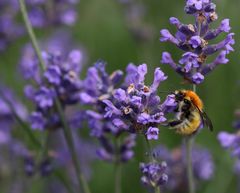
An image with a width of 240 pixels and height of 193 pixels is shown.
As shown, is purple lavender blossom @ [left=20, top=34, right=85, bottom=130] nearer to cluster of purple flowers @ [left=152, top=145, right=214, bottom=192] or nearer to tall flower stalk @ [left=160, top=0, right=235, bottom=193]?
cluster of purple flowers @ [left=152, top=145, right=214, bottom=192]

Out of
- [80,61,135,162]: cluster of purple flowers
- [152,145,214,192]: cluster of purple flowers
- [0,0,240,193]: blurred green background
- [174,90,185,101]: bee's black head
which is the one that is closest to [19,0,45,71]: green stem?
[80,61,135,162]: cluster of purple flowers

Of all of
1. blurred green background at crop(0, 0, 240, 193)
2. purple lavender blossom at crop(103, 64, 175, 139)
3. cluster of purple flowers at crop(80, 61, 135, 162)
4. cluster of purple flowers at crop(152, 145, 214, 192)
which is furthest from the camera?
blurred green background at crop(0, 0, 240, 193)

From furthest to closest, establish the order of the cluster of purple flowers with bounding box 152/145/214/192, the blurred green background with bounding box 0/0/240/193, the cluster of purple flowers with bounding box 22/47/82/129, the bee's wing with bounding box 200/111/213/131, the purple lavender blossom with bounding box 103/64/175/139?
1. the blurred green background with bounding box 0/0/240/193
2. the cluster of purple flowers with bounding box 152/145/214/192
3. the cluster of purple flowers with bounding box 22/47/82/129
4. the bee's wing with bounding box 200/111/213/131
5. the purple lavender blossom with bounding box 103/64/175/139

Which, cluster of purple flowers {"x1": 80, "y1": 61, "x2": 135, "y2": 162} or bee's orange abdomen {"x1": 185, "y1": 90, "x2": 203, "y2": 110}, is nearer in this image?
bee's orange abdomen {"x1": 185, "y1": 90, "x2": 203, "y2": 110}

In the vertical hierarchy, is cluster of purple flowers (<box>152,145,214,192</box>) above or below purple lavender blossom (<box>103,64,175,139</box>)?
below

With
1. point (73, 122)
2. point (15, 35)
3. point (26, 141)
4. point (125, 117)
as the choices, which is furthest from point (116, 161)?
point (15, 35)

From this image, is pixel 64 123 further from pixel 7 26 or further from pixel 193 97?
pixel 7 26

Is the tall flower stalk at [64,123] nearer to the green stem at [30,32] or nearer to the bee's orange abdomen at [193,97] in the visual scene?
the green stem at [30,32]

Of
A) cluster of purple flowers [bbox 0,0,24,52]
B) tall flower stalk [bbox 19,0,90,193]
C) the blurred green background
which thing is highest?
tall flower stalk [bbox 19,0,90,193]
